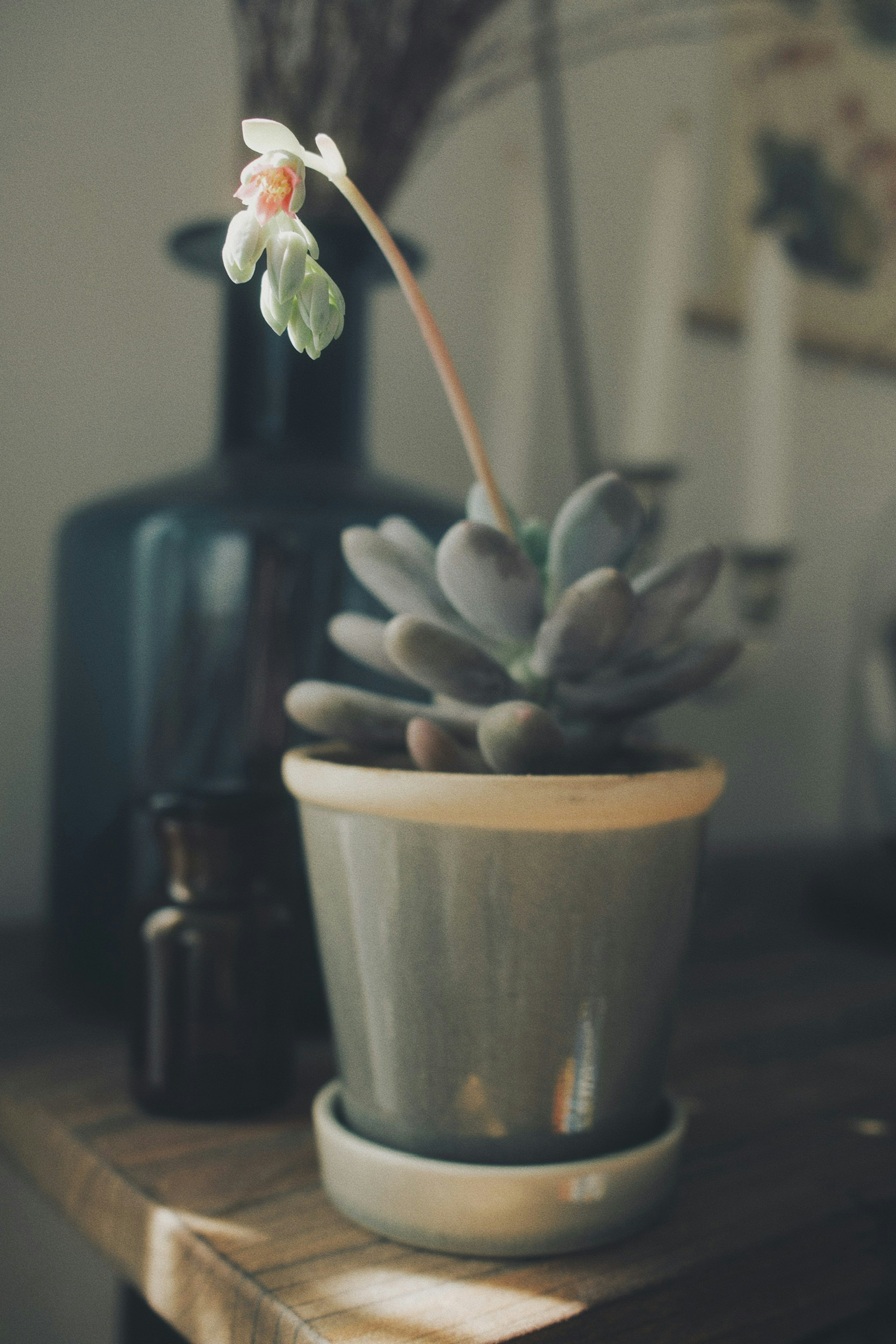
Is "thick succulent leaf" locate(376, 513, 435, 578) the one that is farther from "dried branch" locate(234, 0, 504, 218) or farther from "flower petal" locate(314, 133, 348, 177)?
"dried branch" locate(234, 0, 504, 218)

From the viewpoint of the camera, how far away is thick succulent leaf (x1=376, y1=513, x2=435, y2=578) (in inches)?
15.9

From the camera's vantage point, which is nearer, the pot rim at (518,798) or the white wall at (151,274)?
the pot rim at (518,798)

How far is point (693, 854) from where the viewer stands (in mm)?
380


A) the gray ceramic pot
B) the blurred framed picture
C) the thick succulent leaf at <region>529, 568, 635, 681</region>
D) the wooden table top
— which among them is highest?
the blurred framed picture

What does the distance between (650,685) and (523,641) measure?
5cm

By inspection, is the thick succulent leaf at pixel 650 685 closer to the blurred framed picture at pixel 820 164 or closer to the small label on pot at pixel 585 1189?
the small label on pot at pixel 585 1189

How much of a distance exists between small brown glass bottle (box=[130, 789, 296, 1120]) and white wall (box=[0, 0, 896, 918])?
0.34 m

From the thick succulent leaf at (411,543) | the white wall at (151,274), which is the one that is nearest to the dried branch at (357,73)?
the white wall at (151,274)

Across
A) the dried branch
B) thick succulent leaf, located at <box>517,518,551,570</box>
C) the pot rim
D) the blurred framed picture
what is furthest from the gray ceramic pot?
the blurred framed picture

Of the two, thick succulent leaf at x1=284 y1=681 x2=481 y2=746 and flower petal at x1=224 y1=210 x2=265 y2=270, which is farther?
thick succulent leaf at x1=284 y1=681 x2=481 y2=746

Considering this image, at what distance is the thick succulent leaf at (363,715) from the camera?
403 millimetres

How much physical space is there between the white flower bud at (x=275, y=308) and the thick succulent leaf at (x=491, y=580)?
0.08 metres

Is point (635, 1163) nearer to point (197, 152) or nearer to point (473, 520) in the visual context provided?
point (473, 520)

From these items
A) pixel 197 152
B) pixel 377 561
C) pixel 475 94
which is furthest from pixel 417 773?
pixel 475 94
